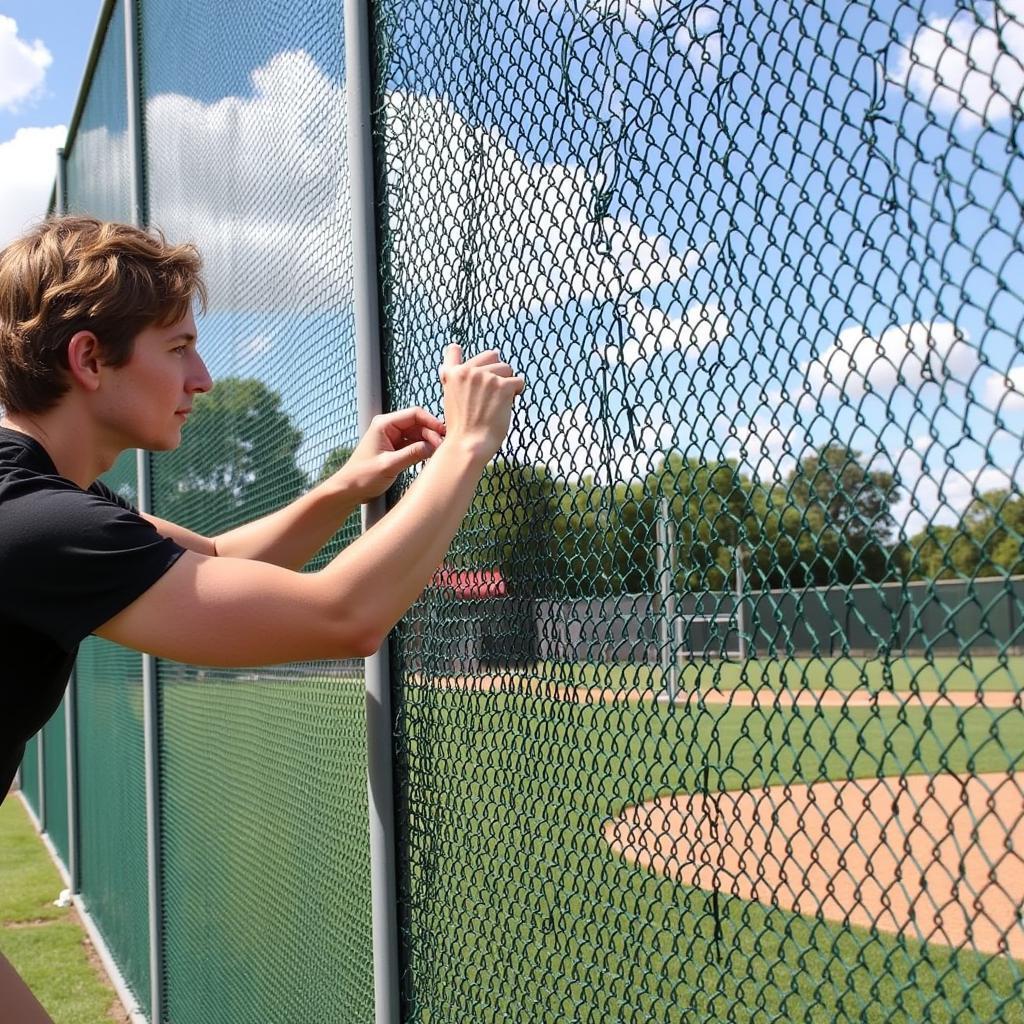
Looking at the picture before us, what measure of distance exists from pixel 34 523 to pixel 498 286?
954 millimetres

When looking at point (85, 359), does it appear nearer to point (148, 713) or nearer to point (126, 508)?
point (126, 508)

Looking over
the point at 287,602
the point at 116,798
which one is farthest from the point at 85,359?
the point at 116,798

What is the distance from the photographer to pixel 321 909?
3090 millimetres

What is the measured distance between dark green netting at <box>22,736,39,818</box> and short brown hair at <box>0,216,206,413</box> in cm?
1193

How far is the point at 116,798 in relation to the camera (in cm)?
622

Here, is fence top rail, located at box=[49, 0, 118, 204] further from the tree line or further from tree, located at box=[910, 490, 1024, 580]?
tree, located at box=[910, 490, 1024, 580]

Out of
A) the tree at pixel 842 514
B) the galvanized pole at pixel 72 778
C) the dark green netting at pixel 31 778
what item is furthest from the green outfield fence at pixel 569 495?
the dark green netting at pixel 31 778

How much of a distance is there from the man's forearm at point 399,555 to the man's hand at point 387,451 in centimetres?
49

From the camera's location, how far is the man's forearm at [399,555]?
172 cm

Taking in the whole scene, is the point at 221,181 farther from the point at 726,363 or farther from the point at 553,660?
the point at 726,363

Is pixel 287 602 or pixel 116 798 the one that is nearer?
pixel 287 602

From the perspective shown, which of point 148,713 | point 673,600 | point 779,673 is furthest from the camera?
point 148,713

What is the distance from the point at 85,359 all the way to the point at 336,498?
650 mm

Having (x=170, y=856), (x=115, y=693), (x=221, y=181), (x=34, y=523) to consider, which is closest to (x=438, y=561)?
(x=34, y=523)
